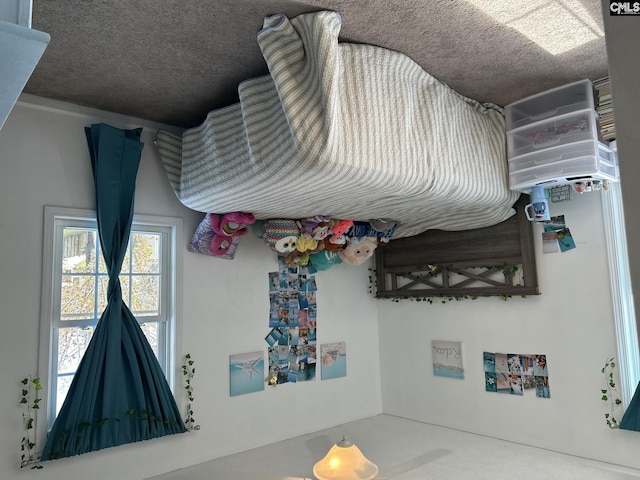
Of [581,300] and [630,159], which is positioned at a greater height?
[630,159]

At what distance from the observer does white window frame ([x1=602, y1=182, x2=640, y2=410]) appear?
3.03m

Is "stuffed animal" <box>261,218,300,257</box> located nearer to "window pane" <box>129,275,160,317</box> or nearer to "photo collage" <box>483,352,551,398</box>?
"window pane" <box>129,275,160,317</box>

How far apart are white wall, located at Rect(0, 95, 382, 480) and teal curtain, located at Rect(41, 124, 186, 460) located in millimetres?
128

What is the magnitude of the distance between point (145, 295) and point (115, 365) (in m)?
0.54

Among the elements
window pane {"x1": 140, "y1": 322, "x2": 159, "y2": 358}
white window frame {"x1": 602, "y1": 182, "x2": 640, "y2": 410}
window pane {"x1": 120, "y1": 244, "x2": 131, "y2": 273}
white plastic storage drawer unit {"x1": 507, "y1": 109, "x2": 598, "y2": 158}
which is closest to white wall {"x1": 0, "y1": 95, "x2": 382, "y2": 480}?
window pane {"x1": 140, "y1": 322, "x2": 159, "y2": 358}

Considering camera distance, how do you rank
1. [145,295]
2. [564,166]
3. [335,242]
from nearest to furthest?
[564,166]
[145,295]
[335,242]

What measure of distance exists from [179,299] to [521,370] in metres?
2.53

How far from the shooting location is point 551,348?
339cm

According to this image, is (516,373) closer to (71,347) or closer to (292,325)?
(292,325)

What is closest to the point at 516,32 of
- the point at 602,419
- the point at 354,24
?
the point at 354,24

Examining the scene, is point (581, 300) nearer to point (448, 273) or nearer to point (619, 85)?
point (448, 273)

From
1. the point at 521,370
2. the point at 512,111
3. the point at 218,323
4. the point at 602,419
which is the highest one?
the point at 512,111

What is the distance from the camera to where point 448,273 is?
4.05 m

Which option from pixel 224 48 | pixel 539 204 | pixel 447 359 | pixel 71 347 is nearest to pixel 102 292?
pixel 71 347
